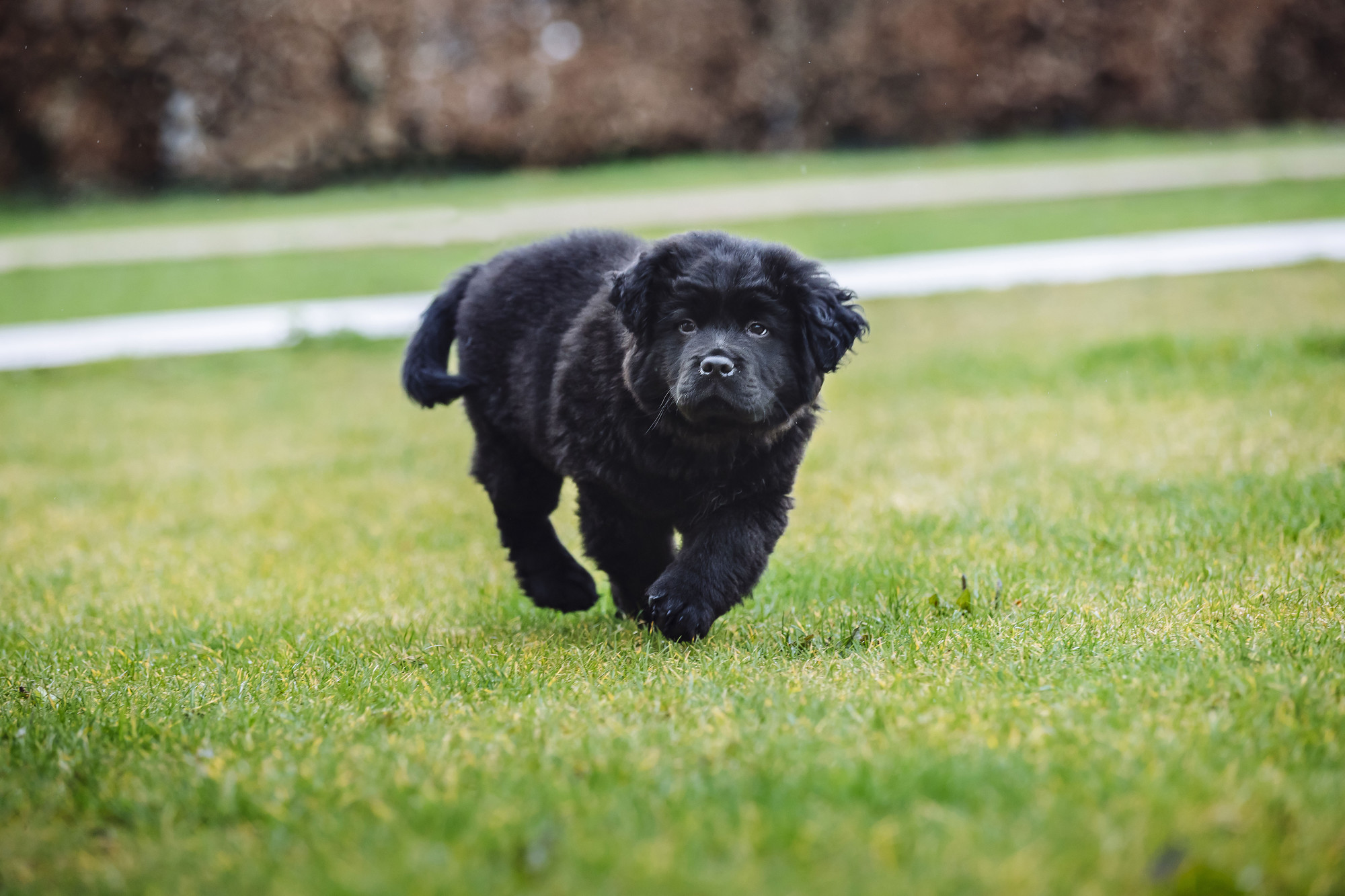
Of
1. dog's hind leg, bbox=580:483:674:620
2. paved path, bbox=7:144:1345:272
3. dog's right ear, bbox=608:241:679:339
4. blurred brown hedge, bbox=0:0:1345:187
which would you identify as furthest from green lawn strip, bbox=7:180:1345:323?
dog's right ear, bbox=608:241:679:339

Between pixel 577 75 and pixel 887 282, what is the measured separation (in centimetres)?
1184

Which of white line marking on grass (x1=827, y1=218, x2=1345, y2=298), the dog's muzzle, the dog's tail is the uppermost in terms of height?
the dog's muzzle

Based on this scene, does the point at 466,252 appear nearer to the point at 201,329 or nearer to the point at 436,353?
the point at 201,329

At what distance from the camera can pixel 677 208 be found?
1856cm

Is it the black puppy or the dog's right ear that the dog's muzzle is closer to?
the black puppy

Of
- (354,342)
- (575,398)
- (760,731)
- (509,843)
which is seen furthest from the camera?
(354,342)

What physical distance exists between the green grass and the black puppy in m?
0.28

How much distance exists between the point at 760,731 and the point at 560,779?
55 centimetres

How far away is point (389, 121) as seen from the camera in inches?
918

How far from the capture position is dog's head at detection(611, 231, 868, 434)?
395 centimetres

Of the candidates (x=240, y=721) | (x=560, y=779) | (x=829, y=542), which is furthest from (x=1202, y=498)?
(x=240, y=721)

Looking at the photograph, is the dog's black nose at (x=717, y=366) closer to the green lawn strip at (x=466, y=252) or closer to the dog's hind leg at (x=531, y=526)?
the dog's hind leg at (x=531, y=526)

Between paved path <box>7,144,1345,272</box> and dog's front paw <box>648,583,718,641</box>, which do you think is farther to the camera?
paved path <box>7,144,1345,272</box>

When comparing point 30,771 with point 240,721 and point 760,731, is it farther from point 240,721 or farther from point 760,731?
point 760,731
